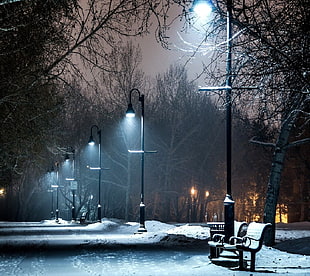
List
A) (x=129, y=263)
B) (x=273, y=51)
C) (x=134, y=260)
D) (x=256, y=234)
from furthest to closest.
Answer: (x=134, y=260)
(x=129, y=263)
(x=256, y=234)
(x=273, y=51)

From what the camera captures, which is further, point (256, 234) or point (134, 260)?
point (134, 260)

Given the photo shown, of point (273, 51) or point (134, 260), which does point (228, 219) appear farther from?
point (273, 51)

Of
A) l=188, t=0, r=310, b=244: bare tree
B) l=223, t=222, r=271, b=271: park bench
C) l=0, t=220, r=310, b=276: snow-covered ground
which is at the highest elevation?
l=188, t=0, r=310, b=244: bare tree

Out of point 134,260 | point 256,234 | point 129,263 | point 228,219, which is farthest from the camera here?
point 134,260

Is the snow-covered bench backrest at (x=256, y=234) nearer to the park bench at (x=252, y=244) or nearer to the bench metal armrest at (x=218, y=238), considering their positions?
the park bench at (x=252, y=244)

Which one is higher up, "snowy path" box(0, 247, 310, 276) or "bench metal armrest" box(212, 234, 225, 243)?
"bench metal armrest" box(212, 234, 225, 243)

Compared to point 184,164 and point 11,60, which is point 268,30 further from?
point 184,164

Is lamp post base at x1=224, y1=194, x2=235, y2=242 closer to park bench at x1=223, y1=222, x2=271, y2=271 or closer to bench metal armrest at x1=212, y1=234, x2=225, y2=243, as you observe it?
bench metal armrest at x1=212, y1=234, x2=225, y2=243

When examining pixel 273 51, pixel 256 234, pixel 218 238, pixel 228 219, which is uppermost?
pixel 273 51

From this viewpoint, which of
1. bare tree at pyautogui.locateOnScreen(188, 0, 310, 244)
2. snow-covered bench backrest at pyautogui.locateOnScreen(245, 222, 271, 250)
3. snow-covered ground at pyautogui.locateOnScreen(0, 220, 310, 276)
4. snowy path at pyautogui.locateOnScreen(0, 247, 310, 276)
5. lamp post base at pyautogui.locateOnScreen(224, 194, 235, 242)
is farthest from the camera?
lamp post base at pyautogui.locateOnScreen(224, 194, 235, 242)

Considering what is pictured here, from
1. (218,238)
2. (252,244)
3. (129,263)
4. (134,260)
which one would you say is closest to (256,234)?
(252,244)

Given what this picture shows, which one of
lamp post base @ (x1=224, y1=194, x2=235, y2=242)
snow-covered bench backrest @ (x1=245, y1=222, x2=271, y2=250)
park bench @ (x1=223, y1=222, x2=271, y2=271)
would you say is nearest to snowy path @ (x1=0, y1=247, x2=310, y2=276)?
park bench @ (x1=223, y1=222, x2=271, y2=271)

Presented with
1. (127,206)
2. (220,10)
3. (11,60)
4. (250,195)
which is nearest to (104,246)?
(11,60)

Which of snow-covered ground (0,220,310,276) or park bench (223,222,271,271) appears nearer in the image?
park bench (223,222,271,271)
